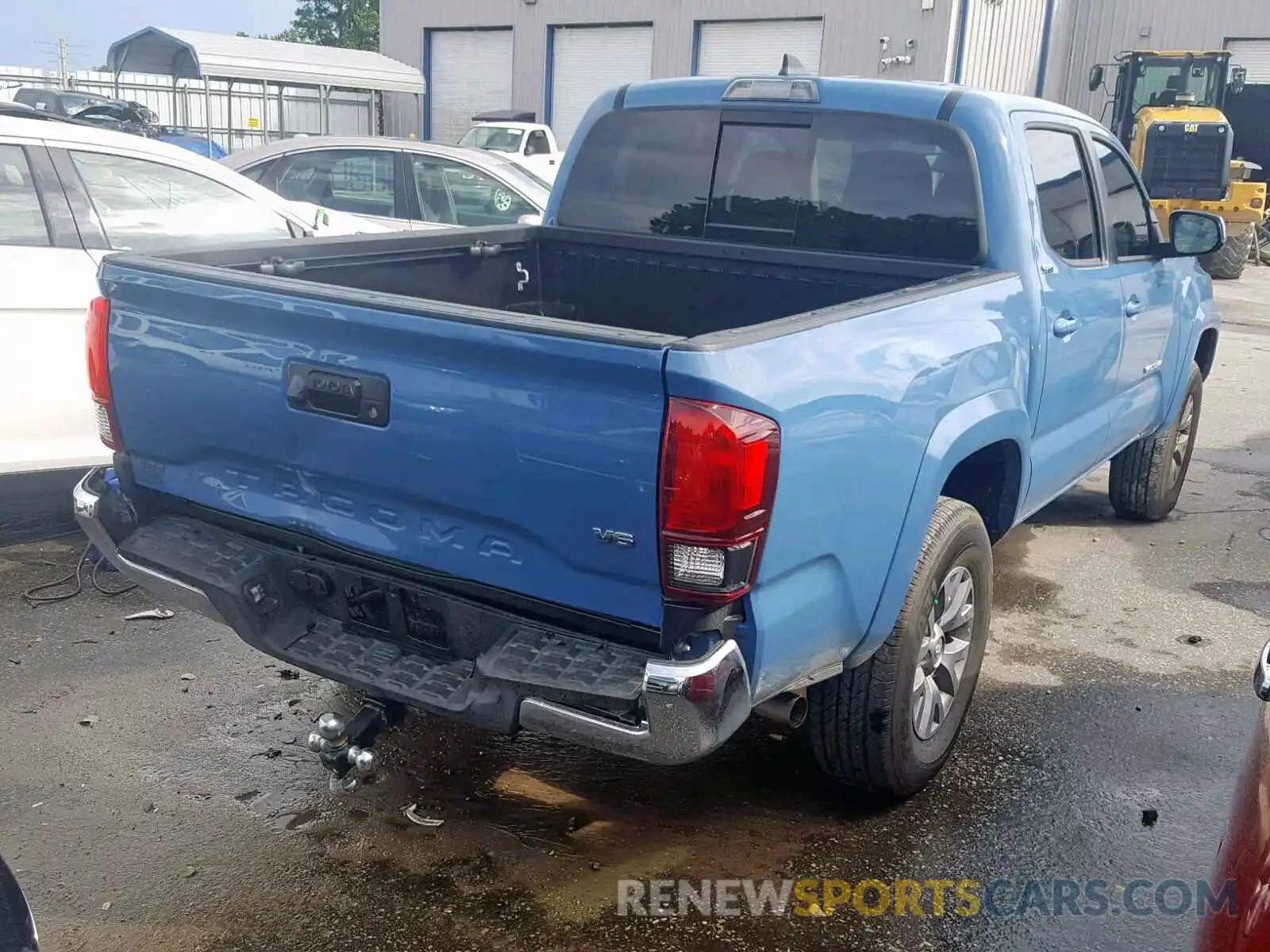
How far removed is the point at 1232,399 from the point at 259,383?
8945 mm

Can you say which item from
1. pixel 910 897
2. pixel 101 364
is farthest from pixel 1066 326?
pixel 101 364

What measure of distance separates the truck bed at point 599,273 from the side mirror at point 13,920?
2032 mm

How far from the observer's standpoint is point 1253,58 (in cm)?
2266

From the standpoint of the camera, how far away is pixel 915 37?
21.6 metres

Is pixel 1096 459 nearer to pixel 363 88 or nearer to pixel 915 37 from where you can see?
pixel 915 37

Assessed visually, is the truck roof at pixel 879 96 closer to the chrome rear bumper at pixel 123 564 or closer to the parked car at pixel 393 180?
the chrome rear bumper at pixel 123 564

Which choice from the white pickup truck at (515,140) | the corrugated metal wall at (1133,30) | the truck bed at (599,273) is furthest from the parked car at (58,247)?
the corrugated metal wall at (1133,30)

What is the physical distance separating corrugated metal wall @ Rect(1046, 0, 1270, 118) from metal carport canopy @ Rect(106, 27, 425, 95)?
1342 centimetres

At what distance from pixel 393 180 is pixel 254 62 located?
15.2 m

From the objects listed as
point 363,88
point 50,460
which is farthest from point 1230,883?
point 363,88

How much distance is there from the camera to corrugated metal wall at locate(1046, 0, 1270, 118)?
22562 millimetres

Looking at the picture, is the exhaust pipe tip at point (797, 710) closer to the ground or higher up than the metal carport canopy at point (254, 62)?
closer to the ground

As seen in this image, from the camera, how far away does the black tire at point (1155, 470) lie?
5988mm

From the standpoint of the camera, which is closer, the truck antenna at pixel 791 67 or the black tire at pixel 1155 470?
the truck antenna at pixel 791 67
